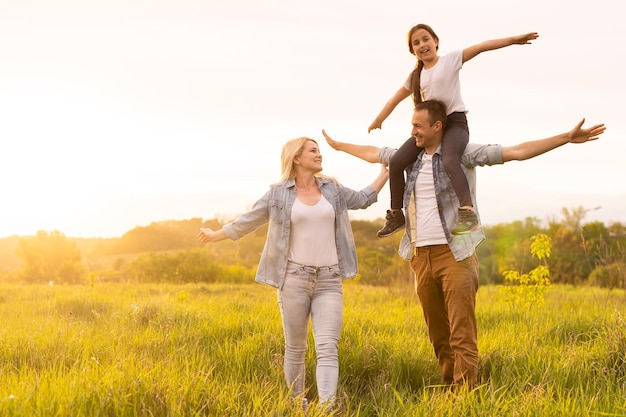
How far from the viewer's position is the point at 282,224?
5312 mm

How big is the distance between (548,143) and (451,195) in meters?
0.84

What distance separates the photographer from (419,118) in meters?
5.02

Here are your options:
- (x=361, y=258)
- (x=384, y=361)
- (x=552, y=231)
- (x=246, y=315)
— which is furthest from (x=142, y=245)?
(x=384, y=361)

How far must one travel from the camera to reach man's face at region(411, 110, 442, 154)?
5.01 m

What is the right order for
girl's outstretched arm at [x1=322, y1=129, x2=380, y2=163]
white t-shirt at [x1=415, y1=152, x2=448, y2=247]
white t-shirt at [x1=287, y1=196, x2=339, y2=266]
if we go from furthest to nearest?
girl's outstretched arm at [x1=322, y1=129, x2=380, y2=163] < white t-shirt at [x1=287, y1=196, x2=339, y2=266] < white t-shirt at [x1=415, y1=152, x2=448, y2=247]

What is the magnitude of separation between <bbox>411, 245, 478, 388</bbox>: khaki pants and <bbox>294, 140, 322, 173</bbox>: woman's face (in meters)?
1.16

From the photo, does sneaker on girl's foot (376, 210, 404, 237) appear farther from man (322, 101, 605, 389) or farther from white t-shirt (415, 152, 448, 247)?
white t-shirt (415, 152, 448, 247)

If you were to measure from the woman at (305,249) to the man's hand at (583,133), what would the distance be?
74.6 inches

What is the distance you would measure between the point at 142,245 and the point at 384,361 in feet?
104

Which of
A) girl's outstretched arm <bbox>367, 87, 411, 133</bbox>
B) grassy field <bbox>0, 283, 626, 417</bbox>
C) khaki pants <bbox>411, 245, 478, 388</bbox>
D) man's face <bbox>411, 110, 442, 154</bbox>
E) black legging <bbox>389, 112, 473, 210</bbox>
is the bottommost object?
grassy field <bbox>0, 283, 626, 417</bbox>

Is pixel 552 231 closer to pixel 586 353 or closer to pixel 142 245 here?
pixel 142 245

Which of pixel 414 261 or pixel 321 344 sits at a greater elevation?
pixel 414 261

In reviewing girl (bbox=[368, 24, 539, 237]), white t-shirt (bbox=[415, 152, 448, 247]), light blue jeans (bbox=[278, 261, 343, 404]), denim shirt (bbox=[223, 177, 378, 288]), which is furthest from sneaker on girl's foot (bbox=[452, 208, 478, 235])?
light blue jeans (bbox=[278, 261, 343, 404])

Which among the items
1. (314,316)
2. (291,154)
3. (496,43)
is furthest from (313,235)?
(496,43)
